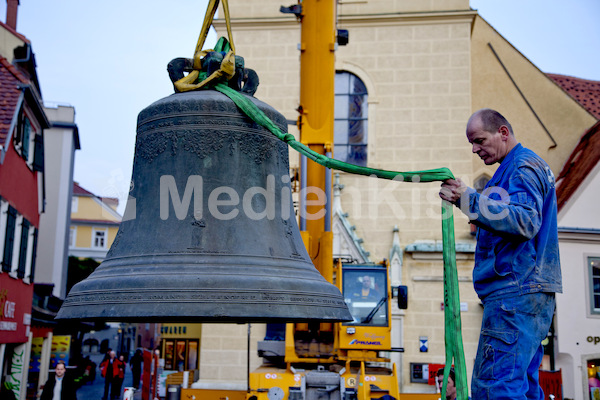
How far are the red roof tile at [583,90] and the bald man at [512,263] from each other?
22.1 m

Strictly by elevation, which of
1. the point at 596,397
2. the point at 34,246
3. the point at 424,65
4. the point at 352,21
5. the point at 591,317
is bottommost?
the point at 596,397

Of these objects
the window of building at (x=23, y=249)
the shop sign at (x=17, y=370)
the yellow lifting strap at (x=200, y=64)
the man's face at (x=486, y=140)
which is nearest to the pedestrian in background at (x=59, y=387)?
the shop sign at (x=17, y=370)

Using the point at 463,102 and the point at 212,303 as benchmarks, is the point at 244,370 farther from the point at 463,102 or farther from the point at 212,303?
the point at 212,303

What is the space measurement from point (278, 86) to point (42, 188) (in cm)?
707

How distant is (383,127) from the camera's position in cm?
2117

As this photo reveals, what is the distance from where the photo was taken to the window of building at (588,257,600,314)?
1828 cm

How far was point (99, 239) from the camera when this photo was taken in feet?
175

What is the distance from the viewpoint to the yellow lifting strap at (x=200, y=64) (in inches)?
162

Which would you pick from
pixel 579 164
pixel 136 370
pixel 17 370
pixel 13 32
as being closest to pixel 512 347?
pixel 17 370

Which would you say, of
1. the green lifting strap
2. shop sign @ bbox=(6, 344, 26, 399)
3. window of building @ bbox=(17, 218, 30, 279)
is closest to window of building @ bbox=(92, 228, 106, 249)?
shop sign @ bbox=(6, 344, 26, 399)

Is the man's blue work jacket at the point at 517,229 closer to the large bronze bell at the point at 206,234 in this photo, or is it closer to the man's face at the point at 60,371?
the large bronze bell at the point at 206,234

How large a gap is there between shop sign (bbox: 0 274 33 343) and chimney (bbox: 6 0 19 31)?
832 cm

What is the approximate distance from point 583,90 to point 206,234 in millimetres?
24127

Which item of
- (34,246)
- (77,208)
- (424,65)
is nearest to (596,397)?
(424,65)
